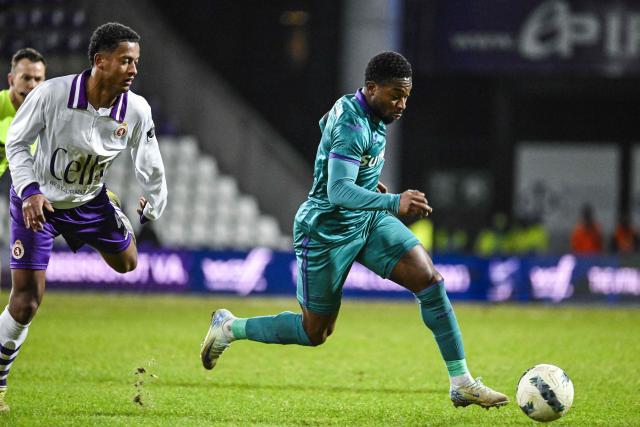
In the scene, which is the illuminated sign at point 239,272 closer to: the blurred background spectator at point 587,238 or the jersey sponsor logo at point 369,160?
the blurred background spectator at point 587,238

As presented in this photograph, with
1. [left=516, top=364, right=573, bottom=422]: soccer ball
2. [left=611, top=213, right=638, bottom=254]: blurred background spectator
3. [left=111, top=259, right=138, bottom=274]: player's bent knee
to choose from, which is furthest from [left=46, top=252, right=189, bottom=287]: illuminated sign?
[left=516, top=364, right=573, bottom=422]: soccer ball

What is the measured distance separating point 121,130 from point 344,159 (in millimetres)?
1466

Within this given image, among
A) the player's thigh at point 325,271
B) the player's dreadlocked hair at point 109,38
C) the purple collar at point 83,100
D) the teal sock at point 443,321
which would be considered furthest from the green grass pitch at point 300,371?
the player's dreadlocked hair at point 109,38

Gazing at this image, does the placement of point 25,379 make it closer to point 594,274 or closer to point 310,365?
point 310,365

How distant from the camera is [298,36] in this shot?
80.2 feet

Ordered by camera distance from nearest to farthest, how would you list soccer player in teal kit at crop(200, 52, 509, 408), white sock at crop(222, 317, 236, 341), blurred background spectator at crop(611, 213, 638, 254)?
1. soccer player in teal kit at crop(200, 52, 509, 408)
2. white sock at crop(222, 317, 236, 341)
3. blurred background spectator at crop(611, 213, 638, 254)

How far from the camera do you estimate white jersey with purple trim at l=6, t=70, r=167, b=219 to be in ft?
21.0

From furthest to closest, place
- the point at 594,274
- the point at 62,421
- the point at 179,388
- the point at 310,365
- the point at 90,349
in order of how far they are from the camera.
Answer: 1. the point at 594,274
2. the point at 90,349
3. the point at 310,365
4. the point at 179,388
5. the point at 62,421

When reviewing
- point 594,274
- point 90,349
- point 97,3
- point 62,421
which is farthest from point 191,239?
point 62,421

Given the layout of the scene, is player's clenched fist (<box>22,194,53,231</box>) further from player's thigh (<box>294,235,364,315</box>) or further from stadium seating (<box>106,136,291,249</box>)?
stadium seating (<box>106,136,291,249</box>)

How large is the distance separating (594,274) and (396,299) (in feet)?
11.0

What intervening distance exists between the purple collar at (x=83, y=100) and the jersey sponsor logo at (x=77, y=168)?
11.1 inches

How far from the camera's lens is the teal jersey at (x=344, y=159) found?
250 inches

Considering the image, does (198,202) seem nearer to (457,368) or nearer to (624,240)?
(624,240)
